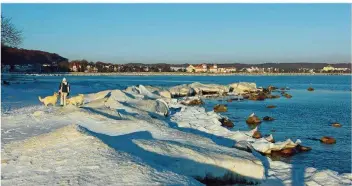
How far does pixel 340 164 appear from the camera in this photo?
53.6 ft

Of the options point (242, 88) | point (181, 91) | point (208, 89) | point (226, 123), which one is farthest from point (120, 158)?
point (242, 88)

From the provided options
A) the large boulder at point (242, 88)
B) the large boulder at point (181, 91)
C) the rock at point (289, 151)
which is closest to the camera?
the rock at point (289, 151)

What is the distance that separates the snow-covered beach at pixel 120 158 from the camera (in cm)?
931

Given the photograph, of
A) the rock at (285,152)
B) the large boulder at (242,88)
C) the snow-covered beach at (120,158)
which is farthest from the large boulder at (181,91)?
the rock at (285,152)

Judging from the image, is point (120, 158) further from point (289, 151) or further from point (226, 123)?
point (226, 123)

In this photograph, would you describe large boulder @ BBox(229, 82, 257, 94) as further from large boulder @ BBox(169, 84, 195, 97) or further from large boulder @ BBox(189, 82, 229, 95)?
large boulder @ BBox(169, 84, 195, 97)

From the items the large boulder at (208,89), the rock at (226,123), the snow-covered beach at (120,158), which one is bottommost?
the large boulder at (208,89)

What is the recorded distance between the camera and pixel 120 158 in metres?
10.3

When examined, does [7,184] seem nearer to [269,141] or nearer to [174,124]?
[269,141]

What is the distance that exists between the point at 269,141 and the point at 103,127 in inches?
302

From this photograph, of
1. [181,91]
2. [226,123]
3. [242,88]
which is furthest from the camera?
[242,88]

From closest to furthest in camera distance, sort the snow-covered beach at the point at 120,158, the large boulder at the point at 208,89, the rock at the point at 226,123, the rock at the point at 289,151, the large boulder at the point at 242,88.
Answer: the snow-covered beach at the point at 120,158 → the rock at the point at 289,151 → the rock at the point at 226,123 → the large boulder at the point at 208,89 → the large boulder at the point at 242,88

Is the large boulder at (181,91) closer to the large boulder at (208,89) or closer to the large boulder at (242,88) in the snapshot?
the large boulder at (208,89)

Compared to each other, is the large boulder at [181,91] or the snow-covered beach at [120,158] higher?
the snow-covered beach at [120,158]
